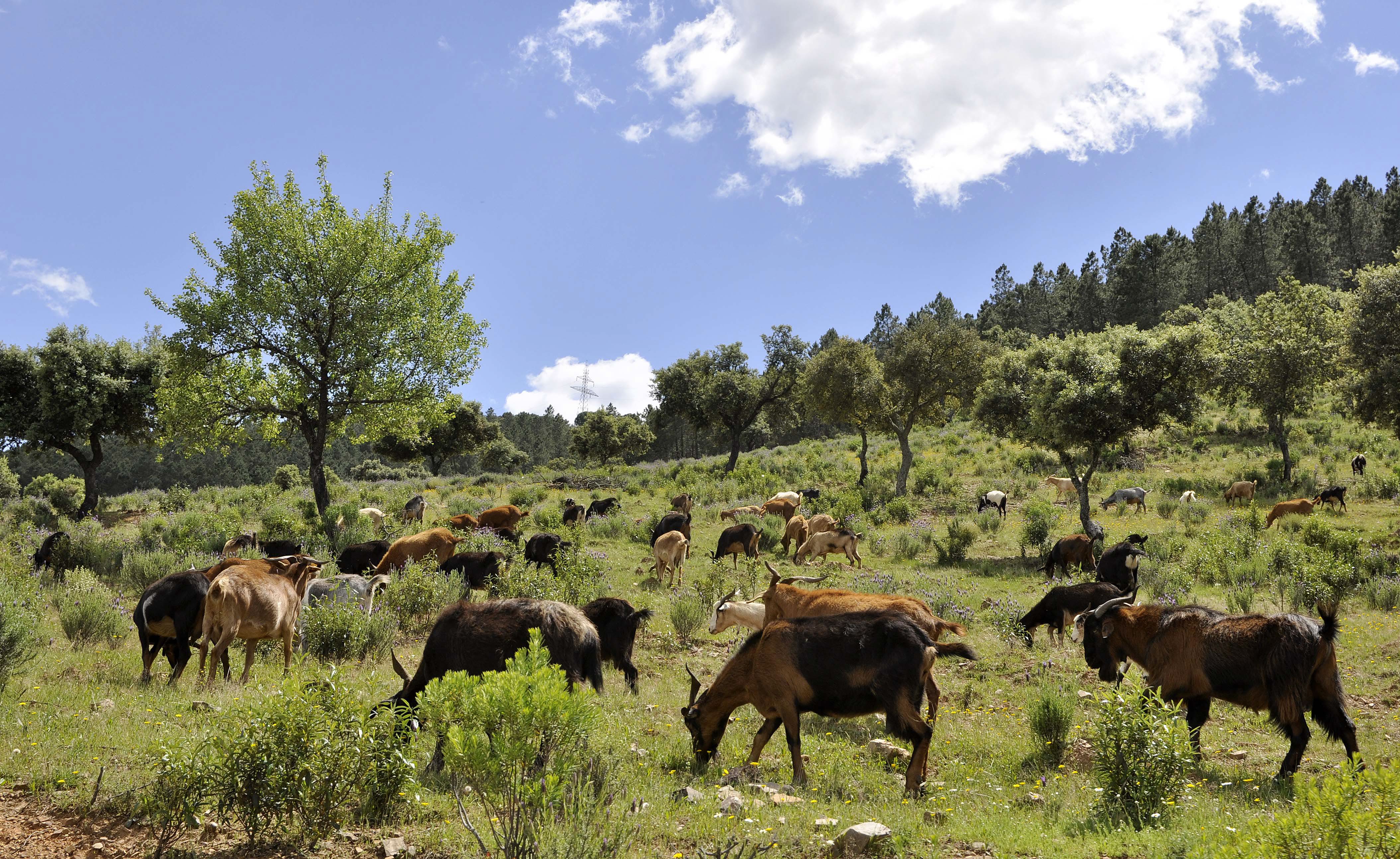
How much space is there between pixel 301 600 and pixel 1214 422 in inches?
1967

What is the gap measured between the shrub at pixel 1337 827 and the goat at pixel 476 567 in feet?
43.8

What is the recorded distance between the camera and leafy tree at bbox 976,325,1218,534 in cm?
2259

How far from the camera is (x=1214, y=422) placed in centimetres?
4350

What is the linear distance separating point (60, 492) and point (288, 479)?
11.0 meters

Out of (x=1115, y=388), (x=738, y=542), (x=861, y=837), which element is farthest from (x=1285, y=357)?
(x=861, y=837)

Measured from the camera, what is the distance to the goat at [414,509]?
85.4 ft

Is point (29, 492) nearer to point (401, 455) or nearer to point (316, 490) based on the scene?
point (316, 490)

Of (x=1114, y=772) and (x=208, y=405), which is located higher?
(x=208, y=405)

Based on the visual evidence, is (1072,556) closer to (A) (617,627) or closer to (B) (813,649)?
(A) (617,627)

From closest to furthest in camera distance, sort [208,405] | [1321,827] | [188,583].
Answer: [1321,827] → [188,583] → [208,405]

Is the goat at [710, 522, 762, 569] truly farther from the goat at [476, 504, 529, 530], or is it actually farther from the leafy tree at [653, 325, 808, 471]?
the leafy tree at [653, 325, 808, 471]

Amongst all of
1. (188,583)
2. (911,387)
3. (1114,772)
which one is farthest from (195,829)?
(911,387)

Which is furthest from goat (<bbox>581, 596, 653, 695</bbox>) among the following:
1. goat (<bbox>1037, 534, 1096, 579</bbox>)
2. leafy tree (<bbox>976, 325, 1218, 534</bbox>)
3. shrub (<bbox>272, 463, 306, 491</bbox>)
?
shrub (<bbox>272, 463, 306, 491</bbox>)

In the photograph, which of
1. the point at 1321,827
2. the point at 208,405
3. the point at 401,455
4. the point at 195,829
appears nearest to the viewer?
the point at 1321,827
